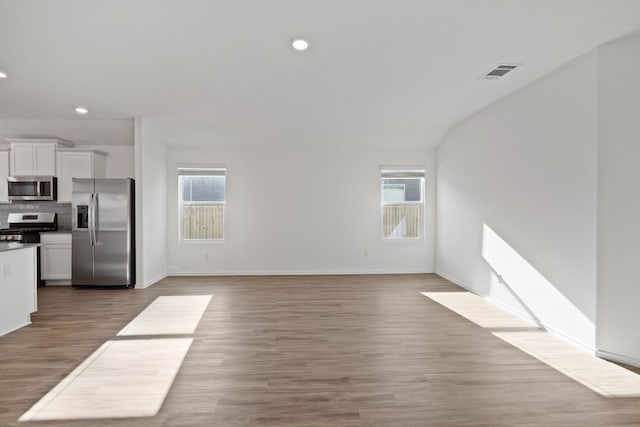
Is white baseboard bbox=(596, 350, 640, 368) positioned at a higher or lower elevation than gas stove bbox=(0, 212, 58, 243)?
lower

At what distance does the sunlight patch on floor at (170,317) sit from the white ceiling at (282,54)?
2874 mm

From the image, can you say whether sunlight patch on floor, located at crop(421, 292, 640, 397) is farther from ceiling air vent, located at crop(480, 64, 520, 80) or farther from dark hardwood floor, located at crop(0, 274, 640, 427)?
ceiling air vent, located at crop(480, 64, 520, 80)

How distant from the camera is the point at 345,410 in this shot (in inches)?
90.4

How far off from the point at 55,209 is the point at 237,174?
3291 millimetres

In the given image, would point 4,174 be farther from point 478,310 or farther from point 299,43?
point 478,310

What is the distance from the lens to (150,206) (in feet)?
20.2

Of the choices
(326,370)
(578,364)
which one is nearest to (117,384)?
(326,370)

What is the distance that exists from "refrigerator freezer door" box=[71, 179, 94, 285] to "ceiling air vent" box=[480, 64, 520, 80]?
599 cm

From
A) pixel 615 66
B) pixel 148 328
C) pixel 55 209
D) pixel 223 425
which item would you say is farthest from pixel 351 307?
pixel 55 209

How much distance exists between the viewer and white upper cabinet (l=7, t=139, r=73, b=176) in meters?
6.01

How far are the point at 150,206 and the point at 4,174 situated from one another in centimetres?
254

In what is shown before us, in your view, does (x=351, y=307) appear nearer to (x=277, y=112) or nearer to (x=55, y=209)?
(x=277, y=112)

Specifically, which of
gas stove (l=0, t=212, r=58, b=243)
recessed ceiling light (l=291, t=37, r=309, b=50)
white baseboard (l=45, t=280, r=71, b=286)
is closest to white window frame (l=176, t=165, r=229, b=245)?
white baseboard (l=45, t=280, r=71, b=286)

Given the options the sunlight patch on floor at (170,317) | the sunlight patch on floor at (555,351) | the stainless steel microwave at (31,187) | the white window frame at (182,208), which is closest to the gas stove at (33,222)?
the stainless steel microwave at (31,187)
